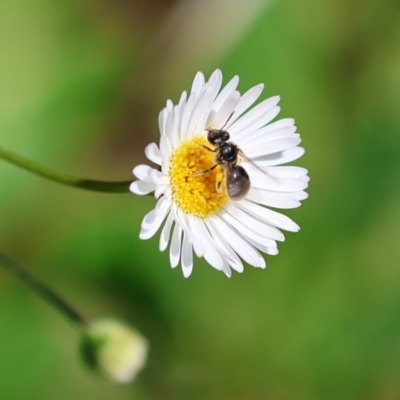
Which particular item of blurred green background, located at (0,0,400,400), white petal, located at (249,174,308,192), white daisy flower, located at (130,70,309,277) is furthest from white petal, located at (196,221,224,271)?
blurred green background, located at (0,0,400,400)

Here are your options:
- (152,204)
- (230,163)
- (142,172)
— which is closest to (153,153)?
(142,172)

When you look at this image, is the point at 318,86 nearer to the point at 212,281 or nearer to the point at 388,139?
the point at 388,139

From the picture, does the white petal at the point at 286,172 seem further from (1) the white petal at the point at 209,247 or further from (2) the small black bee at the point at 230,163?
(1) the white petal at the point at 209,247

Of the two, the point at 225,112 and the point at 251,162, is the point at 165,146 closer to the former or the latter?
the point at 225,112

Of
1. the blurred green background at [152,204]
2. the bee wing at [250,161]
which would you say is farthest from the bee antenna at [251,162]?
the blurred green background at [152,204]

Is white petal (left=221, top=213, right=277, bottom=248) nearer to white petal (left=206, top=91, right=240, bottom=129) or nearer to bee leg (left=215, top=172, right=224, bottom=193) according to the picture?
bee leg (left=215, top=172, right=224, bottom=193)

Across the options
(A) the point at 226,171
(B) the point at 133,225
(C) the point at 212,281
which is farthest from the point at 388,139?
(A) the point at 226,171
